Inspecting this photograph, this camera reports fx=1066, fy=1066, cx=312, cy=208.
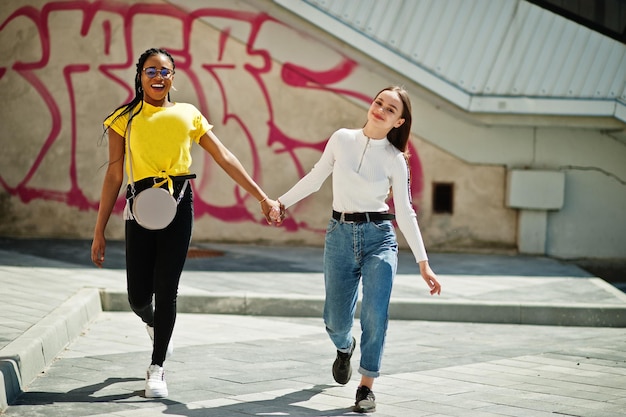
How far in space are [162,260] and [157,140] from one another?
67cm

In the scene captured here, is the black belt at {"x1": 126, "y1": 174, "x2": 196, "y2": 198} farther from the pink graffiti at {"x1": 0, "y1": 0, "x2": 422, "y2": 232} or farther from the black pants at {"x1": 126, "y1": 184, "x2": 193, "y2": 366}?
the pink graffiti at {"x1": 0, "y1": 0, "x2": 422, "y2": 232}

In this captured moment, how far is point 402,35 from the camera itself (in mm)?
12039

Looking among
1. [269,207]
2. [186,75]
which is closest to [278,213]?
[269,207]

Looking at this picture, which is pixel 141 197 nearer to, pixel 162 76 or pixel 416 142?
pixel 162 76

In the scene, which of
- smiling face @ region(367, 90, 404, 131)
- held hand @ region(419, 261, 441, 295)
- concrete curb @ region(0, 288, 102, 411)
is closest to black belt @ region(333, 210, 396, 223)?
held hand @ region(419, 261, 441, 295)

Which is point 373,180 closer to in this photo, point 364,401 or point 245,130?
point 364,401

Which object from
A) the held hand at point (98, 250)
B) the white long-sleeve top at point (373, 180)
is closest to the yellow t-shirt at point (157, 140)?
the held hand at point (98, 250)

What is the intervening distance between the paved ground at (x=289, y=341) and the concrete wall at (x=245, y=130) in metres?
0.68

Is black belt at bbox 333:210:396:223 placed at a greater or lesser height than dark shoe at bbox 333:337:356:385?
greater

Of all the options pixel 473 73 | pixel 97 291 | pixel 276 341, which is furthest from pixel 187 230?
pixel 473 73

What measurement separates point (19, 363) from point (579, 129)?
8.38 m

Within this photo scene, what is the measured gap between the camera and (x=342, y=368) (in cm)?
632

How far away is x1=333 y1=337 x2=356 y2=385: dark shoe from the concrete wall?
20.4ft

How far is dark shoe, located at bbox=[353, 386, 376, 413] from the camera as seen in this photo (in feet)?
18.7
